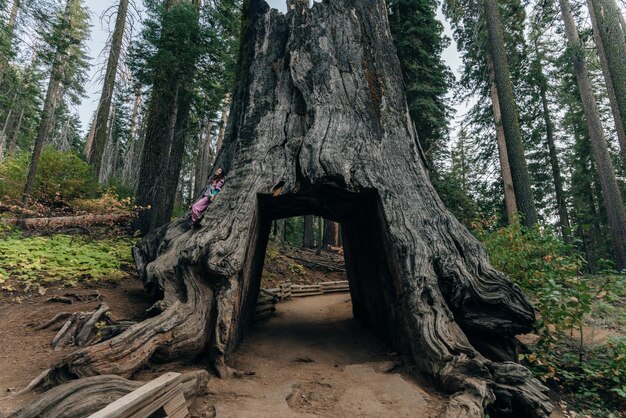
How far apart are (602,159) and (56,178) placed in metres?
19.9

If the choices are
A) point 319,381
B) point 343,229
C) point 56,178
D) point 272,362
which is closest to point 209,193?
point 272,362

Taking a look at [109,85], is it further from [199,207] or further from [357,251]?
[357,251]

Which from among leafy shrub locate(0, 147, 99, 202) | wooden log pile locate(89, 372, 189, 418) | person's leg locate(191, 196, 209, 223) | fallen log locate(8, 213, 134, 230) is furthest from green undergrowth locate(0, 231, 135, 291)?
wooden log pile locate(89, 372, 189, 418)

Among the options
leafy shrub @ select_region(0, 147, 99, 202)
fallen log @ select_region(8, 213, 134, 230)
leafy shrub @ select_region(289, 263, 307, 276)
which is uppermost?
leafy shrub @ select_region(0, 147, 99, 202)

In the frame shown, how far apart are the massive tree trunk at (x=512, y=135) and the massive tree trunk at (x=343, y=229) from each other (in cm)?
610

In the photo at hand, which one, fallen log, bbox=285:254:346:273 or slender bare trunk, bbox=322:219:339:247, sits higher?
slender bare trunk, bbox=322:219:339:247

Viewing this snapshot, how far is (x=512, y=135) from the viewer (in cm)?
1153

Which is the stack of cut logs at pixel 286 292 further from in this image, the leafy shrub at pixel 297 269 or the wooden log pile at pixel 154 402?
the wooden log pile at pixel 154 402

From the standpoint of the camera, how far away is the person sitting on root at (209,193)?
6.15m

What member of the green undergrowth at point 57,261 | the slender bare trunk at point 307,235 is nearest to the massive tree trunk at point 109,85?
the green undergrowth at point 57,261

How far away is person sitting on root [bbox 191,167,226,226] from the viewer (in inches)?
242

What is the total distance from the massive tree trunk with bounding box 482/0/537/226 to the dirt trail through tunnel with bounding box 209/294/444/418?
25.5 ft

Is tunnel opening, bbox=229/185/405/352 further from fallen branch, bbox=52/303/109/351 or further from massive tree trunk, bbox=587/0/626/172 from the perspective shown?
massive tree trunk, bbox=587/0/626/172

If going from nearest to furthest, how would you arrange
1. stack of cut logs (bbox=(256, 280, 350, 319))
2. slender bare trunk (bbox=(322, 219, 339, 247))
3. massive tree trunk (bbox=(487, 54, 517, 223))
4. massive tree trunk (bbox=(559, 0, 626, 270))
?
stack of cut logs (bbox=(256, 280, 350, 319))
massive tree trunk (bbox=(559, 0, 626, 270))
massive tree trunk (bbox=(487, 54, 517, 223))
slender bare trunk (bbox=(322, 219, 339, 247))
